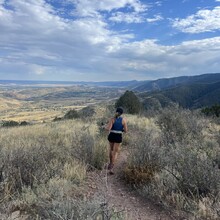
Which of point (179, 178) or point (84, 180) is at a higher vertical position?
point (179, 178)

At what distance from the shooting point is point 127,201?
5480 mm

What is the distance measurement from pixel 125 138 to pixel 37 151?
5.20 meters

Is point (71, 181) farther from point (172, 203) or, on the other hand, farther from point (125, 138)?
point (125, 138)

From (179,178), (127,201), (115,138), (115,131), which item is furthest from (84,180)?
(179,178)

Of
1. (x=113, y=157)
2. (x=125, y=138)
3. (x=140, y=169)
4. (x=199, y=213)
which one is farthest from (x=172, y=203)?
(x=125, y=138)

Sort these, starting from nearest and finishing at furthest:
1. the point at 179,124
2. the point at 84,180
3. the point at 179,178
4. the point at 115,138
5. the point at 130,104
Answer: the point at 179,178, the point at 84,180, the point at 115,138, the point at 179,124, the point at 130,104

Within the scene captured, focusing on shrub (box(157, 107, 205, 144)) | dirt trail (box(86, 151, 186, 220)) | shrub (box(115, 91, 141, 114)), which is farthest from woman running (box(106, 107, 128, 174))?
shrub (box(115, 91, 141, 114))

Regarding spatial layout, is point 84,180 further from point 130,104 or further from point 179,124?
point 130,104

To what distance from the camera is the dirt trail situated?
4.78m

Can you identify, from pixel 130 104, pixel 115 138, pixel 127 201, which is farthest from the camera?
pixel 130 104

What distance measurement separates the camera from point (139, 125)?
15773 millimetres

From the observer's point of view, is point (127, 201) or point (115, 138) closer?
point (127, 201)

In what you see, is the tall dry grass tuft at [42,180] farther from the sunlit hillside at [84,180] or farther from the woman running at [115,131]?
the woman running at [115,131]

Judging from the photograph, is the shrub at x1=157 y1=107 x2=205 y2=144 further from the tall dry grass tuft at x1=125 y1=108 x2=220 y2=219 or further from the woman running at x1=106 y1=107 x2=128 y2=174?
the tall dry grass tuft at x1=125 y1=108 x2=220 y2=219
